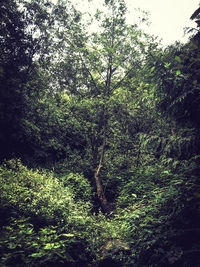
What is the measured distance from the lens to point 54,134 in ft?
36.0

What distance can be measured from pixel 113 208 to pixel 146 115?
617 centimetres

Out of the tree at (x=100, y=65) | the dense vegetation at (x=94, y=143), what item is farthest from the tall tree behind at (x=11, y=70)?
the tree at (x=100, y=65)

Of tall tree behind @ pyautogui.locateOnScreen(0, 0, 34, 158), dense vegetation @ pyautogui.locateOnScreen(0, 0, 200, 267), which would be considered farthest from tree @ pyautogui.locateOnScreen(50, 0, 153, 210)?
tall tree behind @ pyautogui.locateOnScreen(0, 0, 34, 158)

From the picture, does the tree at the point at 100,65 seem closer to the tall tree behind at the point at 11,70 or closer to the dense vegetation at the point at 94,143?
the dense vegetation at the point at 94,143

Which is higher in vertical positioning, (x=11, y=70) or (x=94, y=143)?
(x=11, y=70)

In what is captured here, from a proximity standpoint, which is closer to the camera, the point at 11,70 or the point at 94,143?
the point at 11,70

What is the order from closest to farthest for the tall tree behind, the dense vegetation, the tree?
the dense vegetation < the tall tree behind < the tree

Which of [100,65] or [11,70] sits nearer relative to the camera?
[11,70]

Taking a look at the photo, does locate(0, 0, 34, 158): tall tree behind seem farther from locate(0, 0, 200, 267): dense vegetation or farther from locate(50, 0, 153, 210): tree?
locate(50, 0, 153, 210): tree

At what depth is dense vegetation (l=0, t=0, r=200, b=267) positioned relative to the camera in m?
3.45

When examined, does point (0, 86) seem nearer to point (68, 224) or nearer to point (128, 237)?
point (68, 224)

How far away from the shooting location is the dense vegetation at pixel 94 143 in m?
3.45

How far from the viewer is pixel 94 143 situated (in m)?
11.7

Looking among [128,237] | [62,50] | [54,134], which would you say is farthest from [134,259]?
[62,50]
